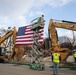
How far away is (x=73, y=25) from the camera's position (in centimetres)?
2528

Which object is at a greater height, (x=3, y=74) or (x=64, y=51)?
(x=64, y=51)

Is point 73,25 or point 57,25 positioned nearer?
point 73,25

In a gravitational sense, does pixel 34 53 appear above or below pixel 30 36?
below

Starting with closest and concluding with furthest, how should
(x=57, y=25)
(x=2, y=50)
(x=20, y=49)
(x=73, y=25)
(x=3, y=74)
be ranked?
(x=3, y=74) < (x=73, y=25) < (x=57, y=25) < (x=20, y=49) < (x=2, y=50)

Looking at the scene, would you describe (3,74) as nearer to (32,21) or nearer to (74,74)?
(74,74)

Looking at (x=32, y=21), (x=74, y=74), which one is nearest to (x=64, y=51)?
(x=32, y=21)

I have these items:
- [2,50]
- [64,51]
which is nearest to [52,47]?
[64,51]

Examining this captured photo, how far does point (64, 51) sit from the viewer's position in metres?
27.7

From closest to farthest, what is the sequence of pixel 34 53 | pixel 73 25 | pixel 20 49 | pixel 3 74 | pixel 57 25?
A: pixel 3 74
pixel 34 53
pixel 73 25
pixel 57 25
pixel 20 49

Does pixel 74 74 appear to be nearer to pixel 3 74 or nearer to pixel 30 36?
pixel 3 74

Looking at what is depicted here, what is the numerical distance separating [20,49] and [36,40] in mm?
7565

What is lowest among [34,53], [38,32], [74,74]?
[74,74]

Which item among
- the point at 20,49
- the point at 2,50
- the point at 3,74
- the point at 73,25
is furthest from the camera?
the point at 2,50

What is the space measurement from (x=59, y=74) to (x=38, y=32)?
6.95 metres
